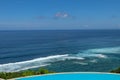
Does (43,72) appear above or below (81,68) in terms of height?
above

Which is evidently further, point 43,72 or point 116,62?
point 116,62

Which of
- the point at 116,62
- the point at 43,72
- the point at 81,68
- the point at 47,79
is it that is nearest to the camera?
the point at 47,79

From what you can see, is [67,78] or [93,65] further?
[93,65]

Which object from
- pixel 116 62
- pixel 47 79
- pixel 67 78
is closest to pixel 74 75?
pixel 67 78

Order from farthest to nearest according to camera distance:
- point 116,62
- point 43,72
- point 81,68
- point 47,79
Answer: point 116,62 < point 81,68 < point 43,72 < point 47,79

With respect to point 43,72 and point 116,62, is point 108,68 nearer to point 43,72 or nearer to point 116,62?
point 116,62

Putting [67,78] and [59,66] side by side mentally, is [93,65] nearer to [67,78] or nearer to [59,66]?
[59,66]

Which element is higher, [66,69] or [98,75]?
[98,75]

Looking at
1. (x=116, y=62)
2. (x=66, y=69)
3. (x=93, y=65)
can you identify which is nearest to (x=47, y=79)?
(x=66, y=69)

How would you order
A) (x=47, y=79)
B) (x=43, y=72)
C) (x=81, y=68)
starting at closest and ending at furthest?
1. (x=47, y=79)
2. (x=43, y=72)
3. (x=81, y=68)
